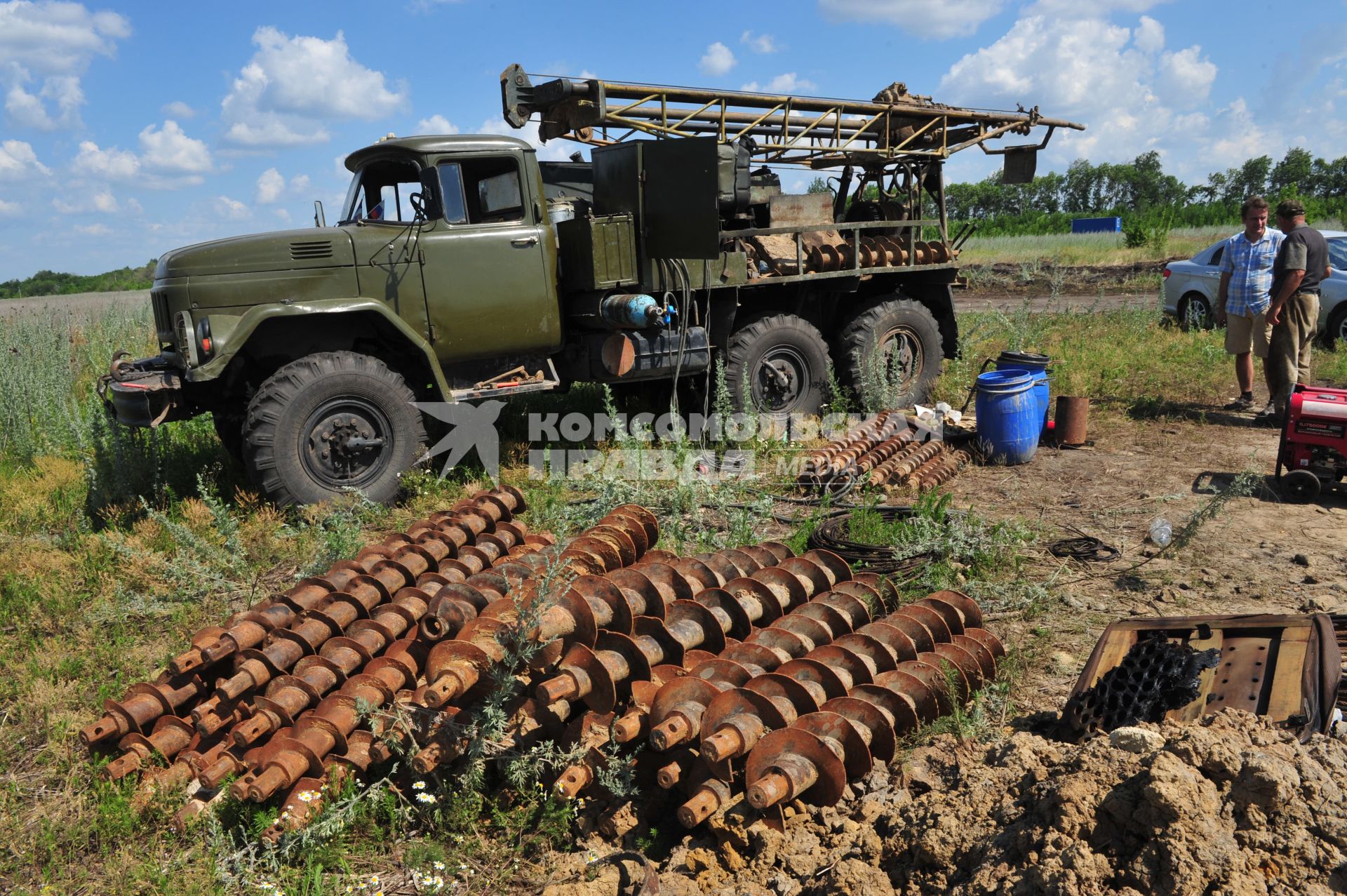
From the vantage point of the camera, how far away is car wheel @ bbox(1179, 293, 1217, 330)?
12.1m

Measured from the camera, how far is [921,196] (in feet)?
30.5

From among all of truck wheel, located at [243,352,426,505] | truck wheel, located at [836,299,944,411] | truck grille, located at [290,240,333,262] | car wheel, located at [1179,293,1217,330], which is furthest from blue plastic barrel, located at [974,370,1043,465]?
car wheel, located at [1179,293,1217,330]

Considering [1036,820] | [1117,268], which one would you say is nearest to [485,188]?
[1036,820]

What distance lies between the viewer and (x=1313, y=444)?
5.95 meters

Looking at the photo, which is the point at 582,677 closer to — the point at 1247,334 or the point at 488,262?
the point at 488,262

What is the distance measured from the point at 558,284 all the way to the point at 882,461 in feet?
9.24

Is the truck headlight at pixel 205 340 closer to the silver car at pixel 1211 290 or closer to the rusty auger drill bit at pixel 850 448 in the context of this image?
the rusty auger drill bit at pixel 850 448

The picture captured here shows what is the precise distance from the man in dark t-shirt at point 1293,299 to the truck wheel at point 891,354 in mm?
2864


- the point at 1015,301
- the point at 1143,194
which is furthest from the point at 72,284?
the point at 1143,194

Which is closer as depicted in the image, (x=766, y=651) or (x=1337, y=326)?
(x=766, y=651)

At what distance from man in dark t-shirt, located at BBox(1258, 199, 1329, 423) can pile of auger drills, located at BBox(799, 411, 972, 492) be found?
2.93m

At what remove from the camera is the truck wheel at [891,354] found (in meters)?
8.30

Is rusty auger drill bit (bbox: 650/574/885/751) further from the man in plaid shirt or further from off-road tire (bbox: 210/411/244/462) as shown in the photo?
the man in plaid shirt

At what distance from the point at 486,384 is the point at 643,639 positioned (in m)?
3.87
